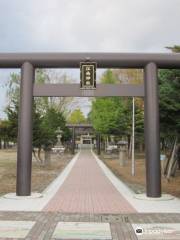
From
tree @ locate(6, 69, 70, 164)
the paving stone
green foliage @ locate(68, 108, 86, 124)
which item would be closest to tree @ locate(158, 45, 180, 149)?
the paving stone

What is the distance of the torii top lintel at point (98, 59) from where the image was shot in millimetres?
14516

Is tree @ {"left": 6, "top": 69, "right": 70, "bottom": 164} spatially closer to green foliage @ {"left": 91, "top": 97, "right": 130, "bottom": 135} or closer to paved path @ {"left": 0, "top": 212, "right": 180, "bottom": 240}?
green foliage @ {"left": 91, "top": 97, "right": 130, "bottom": 135}

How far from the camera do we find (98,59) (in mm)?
14562

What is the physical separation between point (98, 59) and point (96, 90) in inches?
40.8

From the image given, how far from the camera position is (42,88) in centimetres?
1498

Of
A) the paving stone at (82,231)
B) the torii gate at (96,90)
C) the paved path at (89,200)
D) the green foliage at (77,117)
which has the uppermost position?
the green foliage at (77,117)

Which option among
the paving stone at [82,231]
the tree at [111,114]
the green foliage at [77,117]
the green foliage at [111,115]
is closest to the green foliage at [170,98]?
the paving stone at [82,231]

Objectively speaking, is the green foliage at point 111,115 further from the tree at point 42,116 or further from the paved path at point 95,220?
the paved path at point 95,220

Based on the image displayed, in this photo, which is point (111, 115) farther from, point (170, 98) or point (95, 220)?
point (95, 220)

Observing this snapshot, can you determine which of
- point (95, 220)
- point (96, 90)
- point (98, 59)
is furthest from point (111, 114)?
point (95, 220)

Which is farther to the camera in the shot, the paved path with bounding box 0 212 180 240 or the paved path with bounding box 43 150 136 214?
the paved path with bounding box 43 150 136 214

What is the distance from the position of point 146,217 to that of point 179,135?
9.59m

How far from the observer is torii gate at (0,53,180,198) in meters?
14.5

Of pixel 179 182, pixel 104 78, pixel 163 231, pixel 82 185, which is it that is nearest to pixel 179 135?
pixel 179 182
